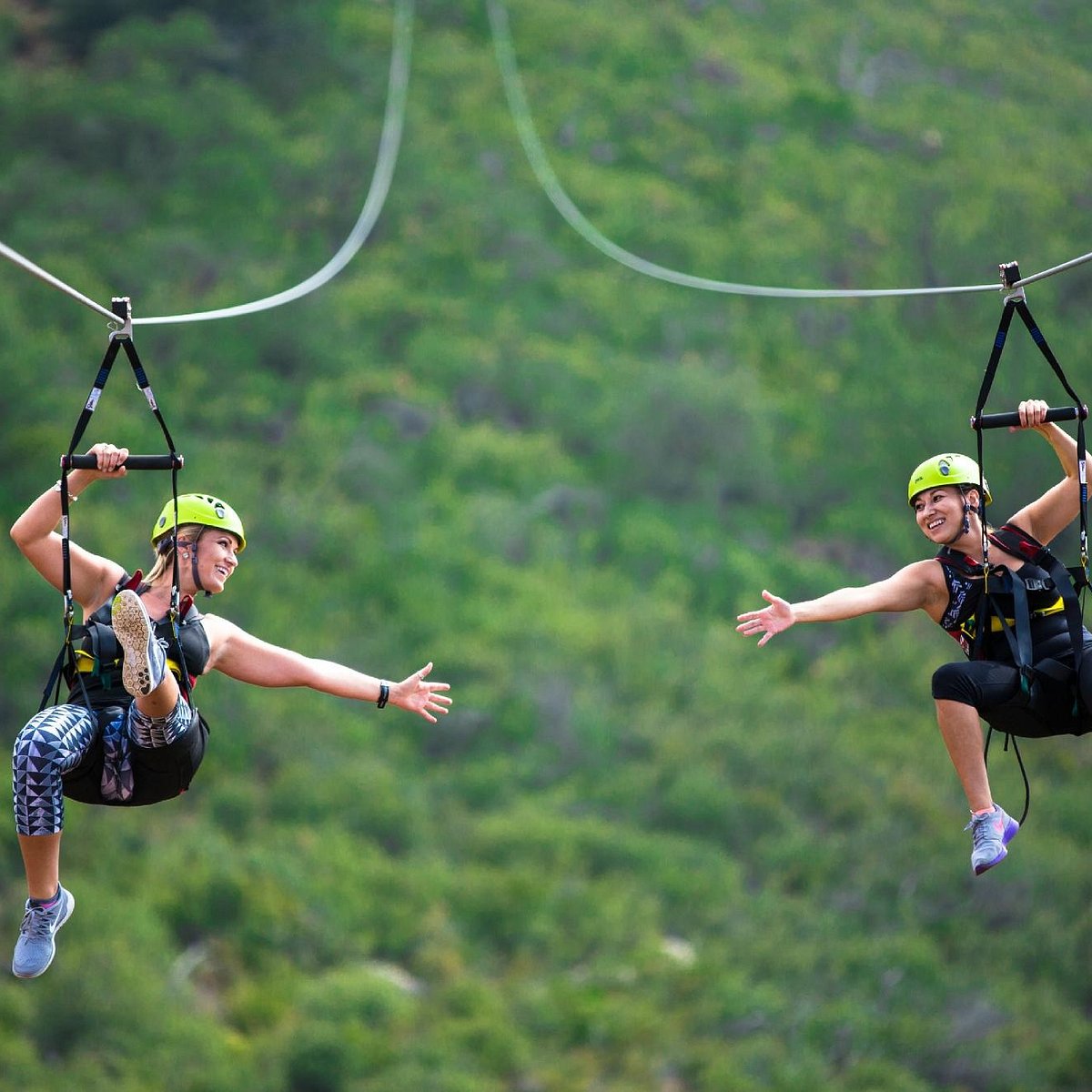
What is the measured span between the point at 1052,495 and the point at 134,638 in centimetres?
358

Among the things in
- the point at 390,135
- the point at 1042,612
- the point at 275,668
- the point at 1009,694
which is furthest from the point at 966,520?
the point at 390,135

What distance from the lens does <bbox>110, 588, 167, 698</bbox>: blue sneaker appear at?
5.91m

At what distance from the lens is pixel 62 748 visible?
630 centimetres

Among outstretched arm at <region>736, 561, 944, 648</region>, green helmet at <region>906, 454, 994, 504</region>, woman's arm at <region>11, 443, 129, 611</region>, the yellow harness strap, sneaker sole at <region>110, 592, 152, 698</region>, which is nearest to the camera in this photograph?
sneaker sole at <region>110, 592, 152, 698</region>

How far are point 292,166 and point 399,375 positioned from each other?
4.87 meters

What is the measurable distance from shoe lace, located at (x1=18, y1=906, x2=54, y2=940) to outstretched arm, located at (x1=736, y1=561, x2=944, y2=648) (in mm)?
2688

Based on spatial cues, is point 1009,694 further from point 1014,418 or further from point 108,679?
point 108,679

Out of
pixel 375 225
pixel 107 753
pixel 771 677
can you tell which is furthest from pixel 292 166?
pixel 107 753

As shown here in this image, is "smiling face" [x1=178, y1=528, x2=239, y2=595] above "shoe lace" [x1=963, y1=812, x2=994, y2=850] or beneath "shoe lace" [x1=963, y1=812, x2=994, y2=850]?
above

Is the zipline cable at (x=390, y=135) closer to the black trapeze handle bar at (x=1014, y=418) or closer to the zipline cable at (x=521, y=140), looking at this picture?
the zipline cable at (x=521, y=140)

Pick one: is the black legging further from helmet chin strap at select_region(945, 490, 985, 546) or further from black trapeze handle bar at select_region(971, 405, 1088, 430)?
black trapeze handle bar at select_region(971, 405, 1088, 430)

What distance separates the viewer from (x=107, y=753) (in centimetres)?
652

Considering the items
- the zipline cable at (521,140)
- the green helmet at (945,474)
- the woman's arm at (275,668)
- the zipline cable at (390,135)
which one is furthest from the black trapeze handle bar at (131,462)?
the zipline cable at (521,140)

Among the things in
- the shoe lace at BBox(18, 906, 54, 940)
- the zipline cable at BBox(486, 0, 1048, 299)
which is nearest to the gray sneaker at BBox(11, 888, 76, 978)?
the shoe lace at BBox(18, 906, 54, 940)
